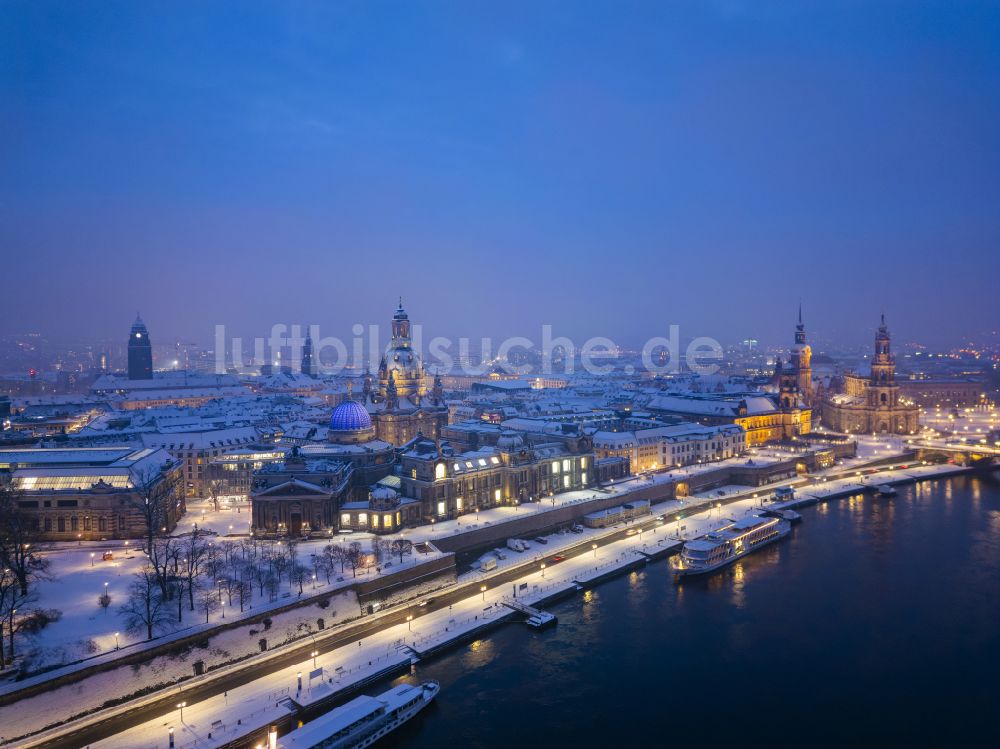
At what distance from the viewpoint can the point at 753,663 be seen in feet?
132

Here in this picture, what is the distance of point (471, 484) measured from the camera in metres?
64.0

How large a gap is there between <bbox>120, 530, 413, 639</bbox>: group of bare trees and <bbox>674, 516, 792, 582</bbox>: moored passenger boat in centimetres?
2137

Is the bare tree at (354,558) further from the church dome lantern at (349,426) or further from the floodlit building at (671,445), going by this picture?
the floodlit building at (671,445)

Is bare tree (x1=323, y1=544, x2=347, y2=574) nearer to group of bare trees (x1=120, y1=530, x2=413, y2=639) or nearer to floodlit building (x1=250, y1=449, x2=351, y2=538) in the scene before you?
group of bare trees (x1=120, y1=530, x2=413, y2=639)

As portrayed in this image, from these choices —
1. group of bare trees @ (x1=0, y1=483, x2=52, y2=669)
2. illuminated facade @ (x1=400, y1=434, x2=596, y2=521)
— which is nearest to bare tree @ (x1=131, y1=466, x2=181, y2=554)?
group of bare trees @ (x1=0, y1=483, x2=52, y2=669)

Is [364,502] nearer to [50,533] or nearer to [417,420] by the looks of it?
[50,533]

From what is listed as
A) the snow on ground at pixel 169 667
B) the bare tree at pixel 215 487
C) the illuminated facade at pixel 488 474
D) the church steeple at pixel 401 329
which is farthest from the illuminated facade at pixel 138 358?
the snow on ground at pixel 169 667

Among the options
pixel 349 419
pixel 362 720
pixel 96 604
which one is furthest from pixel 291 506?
pixel 362 720

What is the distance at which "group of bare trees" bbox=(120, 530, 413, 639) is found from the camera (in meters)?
39.2

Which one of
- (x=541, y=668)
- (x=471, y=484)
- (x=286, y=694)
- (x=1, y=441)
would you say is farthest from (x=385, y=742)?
(x=1, y=441)

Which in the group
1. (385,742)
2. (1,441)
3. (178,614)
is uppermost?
(1,441)

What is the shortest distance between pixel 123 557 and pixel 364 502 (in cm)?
1831

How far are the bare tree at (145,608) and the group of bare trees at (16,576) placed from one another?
3.75m

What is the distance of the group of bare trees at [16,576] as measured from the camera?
117 ft
